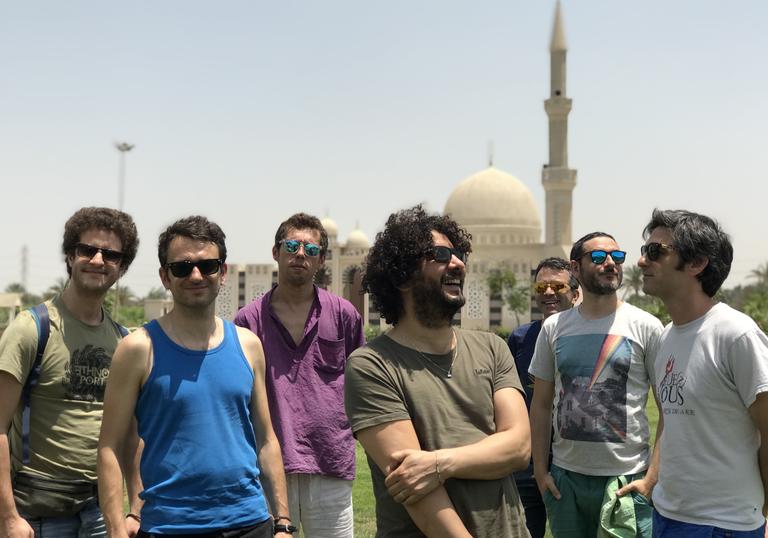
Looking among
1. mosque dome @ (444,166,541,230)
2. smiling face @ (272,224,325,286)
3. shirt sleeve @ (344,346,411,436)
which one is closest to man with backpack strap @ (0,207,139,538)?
smiling face @ (272,224,325,286)

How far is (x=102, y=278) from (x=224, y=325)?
0.64m

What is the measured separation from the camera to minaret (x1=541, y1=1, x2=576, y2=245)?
58.2 metres

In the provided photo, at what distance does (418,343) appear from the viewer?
111 inches

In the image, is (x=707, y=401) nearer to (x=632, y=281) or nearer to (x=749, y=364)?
(x=749, y=364)

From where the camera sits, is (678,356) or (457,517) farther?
(678,356)

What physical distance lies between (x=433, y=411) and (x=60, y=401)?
161 cm

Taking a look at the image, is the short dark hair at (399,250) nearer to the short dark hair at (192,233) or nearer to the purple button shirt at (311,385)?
the short dark hair at (192,233)

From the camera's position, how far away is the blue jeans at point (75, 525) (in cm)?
336

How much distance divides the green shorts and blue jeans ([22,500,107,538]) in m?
2.05

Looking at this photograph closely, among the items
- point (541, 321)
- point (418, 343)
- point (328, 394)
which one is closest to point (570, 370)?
point (541, 321)

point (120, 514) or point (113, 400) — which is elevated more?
point (113, 400)

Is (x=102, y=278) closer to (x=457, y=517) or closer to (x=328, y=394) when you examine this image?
(x=328, y=394)

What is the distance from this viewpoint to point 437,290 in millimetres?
2809

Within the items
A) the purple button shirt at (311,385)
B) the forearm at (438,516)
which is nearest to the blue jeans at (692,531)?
the forearm at (438,516)
